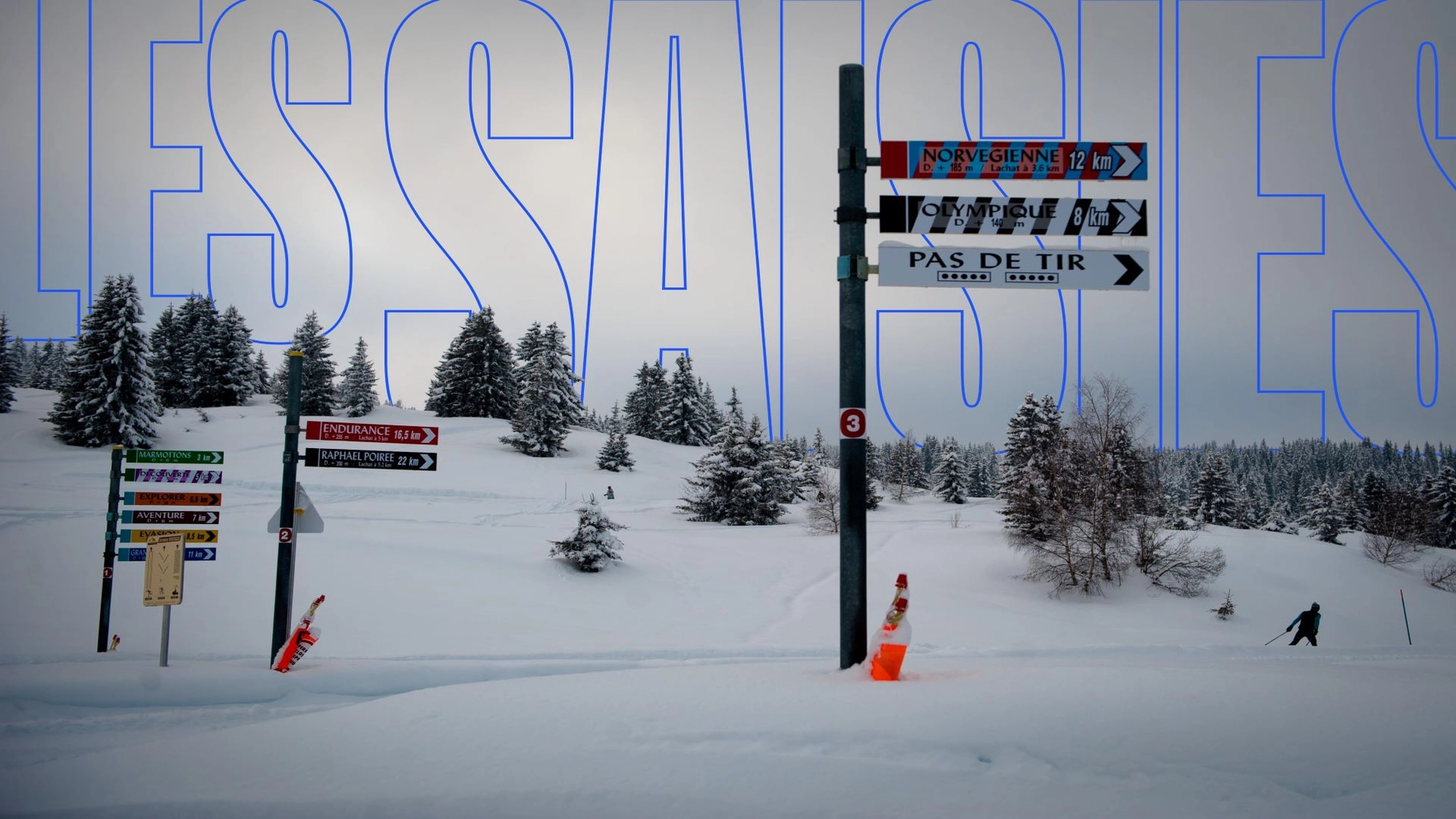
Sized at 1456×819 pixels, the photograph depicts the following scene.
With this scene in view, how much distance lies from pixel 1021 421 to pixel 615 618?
31113 millimetres

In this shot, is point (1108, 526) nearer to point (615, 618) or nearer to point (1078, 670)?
point (615, 618)

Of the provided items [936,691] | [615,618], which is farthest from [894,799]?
[615,618]

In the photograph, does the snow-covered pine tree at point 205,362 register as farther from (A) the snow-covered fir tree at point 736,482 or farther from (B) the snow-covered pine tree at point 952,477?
(B) the snow-covered pine tree at point 952,477

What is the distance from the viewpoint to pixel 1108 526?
25.1 meters

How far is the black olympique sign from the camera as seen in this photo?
9.52 metres

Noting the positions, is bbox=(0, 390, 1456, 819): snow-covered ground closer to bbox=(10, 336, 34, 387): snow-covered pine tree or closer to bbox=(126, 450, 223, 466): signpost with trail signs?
bbox=(126, 450, 223, 466): signpost with trail signs

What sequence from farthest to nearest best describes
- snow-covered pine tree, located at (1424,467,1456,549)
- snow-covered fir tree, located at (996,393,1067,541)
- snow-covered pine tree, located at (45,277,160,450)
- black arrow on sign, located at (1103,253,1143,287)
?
1. snow-covered pine tree, located at (1424,467,1456,549)
2. snow-covered pine tree, located at (45,277,160,450)
3. snow-covered fir tree, located at (996,393,1067,541)
4. black arrow on sign, located at (1103,253,1143,287)

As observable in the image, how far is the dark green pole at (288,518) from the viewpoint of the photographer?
9.31 metres

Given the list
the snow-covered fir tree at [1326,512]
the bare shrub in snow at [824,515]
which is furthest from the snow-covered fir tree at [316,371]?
the snow-covered fir tree at [1326,512]

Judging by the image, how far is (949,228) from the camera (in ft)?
22.1

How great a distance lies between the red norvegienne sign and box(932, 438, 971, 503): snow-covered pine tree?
60.9m

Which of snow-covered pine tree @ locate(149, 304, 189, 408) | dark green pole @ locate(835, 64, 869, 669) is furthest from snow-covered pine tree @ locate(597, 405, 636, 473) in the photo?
dark green pole @ locate(835, 64, 869, 669)

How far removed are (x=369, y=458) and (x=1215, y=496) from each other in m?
65.9

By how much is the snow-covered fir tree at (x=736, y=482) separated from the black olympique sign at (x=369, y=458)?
1225 inches
